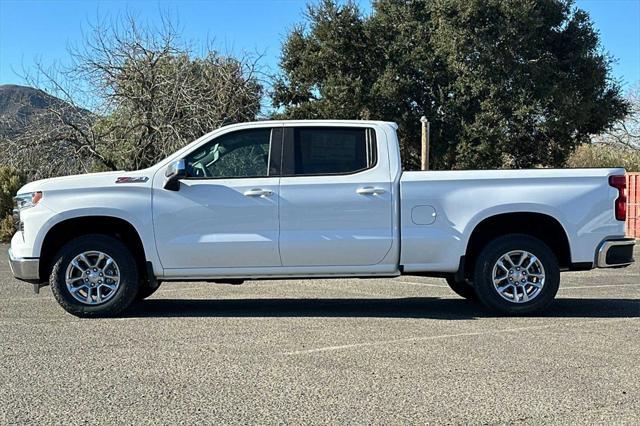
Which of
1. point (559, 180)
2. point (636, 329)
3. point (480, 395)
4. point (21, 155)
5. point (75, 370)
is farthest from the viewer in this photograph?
point (21, 155)

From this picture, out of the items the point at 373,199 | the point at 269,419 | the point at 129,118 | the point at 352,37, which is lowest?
the point at 269,419

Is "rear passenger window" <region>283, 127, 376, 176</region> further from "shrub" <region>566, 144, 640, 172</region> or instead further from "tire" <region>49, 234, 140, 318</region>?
"shrub" <region>566, 144, 640, 172</region>

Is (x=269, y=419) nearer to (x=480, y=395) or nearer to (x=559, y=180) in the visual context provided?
(x=480, y=395)

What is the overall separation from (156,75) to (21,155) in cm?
415

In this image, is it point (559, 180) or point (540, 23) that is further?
point (540, 23)

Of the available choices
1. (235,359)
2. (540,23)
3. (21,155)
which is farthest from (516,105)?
(235,359)

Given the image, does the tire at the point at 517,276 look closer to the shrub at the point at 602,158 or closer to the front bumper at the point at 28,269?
the front bumper at the point at 28,269

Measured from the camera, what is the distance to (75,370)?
5539 mm

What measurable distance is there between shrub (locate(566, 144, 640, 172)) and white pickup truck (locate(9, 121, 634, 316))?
81.2 feet

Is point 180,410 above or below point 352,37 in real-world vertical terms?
below

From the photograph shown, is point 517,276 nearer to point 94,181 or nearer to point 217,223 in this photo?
point 217,223

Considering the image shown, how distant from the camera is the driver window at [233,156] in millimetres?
7676

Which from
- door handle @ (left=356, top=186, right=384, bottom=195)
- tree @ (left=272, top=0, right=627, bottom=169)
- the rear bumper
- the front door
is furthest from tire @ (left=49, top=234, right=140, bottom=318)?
tree @ (left=272, top=0, right=627, bottom=169)

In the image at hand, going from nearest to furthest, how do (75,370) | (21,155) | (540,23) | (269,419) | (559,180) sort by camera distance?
(269,419), (75,370), (559,180), (21,155), (540,23)
